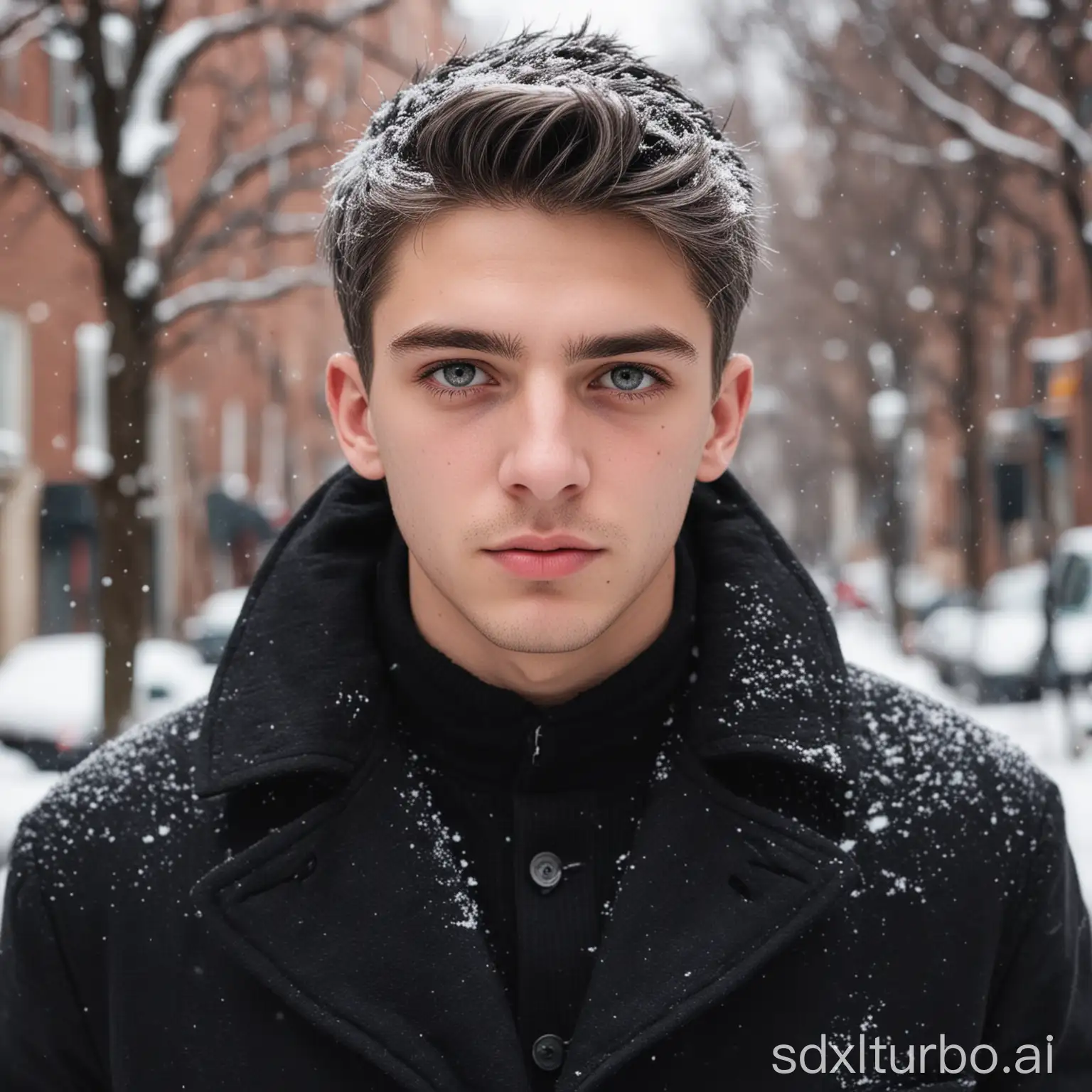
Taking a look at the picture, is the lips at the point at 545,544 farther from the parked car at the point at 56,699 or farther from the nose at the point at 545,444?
the parked car at the point at 56,699

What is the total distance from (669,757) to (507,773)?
0.88 ft

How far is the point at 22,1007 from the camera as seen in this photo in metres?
2.12

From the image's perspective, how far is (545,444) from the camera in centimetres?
187

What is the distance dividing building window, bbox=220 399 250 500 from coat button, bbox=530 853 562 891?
13.4 metres

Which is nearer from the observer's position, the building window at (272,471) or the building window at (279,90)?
the building window at (279,90)

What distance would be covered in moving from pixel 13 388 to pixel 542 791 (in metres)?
13.3

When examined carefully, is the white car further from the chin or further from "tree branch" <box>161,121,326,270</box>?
the chin

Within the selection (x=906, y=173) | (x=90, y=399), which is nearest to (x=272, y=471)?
(x=90, y=399)

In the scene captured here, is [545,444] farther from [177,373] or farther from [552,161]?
[177,373]

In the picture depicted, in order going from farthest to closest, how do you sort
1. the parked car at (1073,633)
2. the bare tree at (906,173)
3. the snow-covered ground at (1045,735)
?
1. the bare tree at (906,173)
2. the parked car at (1073,633)
3. the snow-covered ground at (1045,735)

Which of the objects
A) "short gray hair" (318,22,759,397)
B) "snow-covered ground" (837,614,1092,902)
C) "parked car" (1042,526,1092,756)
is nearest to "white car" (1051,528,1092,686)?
"parked car" (1042,526,1092,756)

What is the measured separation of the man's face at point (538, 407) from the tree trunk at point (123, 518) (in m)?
2.28

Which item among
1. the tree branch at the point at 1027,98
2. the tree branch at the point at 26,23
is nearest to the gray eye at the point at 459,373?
the tree branch at the point at 26,23

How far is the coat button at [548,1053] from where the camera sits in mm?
1909
